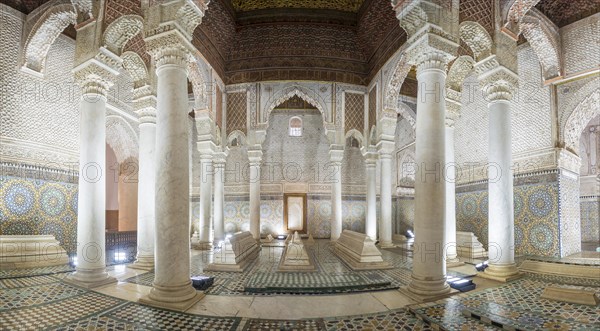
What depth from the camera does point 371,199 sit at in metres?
11.5

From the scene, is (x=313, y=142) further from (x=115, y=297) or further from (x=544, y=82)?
(x=115, y=297)

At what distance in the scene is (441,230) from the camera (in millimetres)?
4477

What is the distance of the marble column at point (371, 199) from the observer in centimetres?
1118

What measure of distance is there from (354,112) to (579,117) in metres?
6.22

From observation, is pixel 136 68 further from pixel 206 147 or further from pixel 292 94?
pixel 292 94

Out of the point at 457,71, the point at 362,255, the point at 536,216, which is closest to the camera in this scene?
the point at 362,255

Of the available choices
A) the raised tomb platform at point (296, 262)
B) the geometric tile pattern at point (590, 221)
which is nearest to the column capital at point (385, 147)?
the raised tomb platform at point (296, 262)

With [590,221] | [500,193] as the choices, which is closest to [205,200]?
[500,193]

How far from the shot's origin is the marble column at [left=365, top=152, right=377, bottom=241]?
11180 mm

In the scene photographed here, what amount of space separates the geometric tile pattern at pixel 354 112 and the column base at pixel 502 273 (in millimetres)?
6772

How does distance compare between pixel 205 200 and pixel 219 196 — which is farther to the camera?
pixel 219 196

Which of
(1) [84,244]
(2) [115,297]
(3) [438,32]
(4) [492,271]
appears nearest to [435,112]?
(3) [438,32]

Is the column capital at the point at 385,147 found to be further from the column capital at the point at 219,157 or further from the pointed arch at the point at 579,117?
the column capital at the point at 219,157

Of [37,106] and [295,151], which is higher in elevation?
[37,106]
